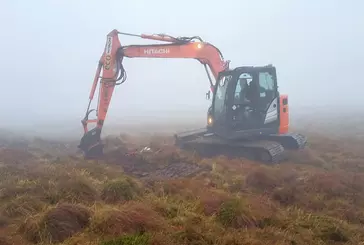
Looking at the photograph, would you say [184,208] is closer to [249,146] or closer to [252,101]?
[249,146]

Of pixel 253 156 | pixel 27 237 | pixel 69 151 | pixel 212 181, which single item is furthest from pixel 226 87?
pixel 27 237

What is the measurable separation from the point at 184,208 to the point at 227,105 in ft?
24.5

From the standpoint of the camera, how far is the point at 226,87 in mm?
14469

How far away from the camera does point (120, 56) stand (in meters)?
15.8

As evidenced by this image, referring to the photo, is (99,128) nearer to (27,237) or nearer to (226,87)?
(226,87)

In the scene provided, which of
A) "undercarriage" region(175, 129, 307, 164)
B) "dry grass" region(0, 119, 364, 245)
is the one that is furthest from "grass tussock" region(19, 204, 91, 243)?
"undercarriage" region(175, 129, 307, 164)

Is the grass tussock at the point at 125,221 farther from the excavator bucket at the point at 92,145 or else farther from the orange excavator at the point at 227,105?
the excavator bucket at the point at 92,145

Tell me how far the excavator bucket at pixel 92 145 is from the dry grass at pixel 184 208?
295 centimetres

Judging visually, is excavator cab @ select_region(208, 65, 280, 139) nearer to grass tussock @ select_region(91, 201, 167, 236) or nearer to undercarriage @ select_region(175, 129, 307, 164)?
undercarriage @ select_region(175, 129, 307, 164)

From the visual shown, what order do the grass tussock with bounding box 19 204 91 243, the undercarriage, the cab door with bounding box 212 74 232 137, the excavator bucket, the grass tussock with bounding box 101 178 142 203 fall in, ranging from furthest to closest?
the excavator bucket < the cab door with bounding box 212 74 232 137 < the undercarriage < the grass tussock with bounding box 101 178 142 203 < the grass tussock with bounding box 19 204 91 243

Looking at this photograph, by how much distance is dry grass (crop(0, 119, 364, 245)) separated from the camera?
19.8 ft

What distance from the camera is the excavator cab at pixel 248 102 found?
46.7 feet

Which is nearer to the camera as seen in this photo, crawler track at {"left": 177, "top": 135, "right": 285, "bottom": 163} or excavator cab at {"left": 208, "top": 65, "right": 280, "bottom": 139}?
crawler track at {"left": 177, "top": 135, "right": 285, "bottom": 163}

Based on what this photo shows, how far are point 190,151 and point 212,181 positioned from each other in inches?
213
